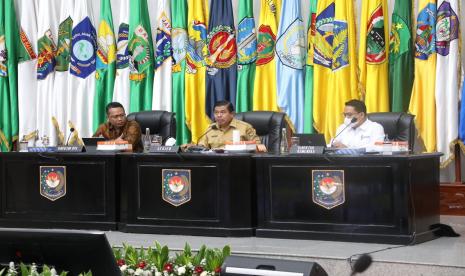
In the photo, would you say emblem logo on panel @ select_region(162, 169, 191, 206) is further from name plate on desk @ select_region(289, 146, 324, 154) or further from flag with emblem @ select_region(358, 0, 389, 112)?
flag with emblem @ select_region(358, 0, 389, 112)

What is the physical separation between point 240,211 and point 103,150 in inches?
46.0

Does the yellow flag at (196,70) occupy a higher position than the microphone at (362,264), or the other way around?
the yellow flag at (196,70)

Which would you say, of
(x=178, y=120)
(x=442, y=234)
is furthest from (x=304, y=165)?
(x=178, y=120)

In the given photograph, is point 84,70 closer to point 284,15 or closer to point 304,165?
point 284,15

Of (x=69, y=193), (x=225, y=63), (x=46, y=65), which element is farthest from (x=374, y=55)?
(x=46, y=65)

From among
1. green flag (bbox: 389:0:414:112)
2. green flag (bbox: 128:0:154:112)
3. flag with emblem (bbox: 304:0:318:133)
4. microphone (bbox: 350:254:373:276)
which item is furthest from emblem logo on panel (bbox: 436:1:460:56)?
microphone (bbox: 350:254:373:276)

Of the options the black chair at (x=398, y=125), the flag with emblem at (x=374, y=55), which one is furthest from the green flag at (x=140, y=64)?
the black chair at (x=398, y=125)

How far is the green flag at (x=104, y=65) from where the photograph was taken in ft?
24.9

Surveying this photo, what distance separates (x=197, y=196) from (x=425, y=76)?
257 cm

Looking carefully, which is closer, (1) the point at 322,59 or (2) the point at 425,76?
(2) the point at 425,76

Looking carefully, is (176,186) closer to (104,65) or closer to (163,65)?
(163,65)

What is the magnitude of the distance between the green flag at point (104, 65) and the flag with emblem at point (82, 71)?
0.23 ft

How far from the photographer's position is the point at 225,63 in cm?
713

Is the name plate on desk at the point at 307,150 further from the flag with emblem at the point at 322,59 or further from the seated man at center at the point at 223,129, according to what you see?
the flag with emblem at the point at 322,59
